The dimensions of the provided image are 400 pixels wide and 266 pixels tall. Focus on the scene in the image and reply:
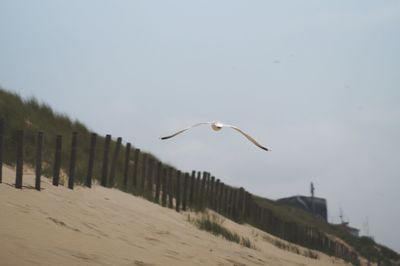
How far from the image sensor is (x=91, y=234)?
20.2 ft

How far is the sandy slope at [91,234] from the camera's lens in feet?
15.9

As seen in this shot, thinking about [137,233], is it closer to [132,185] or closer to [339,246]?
[132,185]

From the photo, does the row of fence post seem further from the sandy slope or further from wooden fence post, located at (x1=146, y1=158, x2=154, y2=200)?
the sandy slope

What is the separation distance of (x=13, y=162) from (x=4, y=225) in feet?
15.4

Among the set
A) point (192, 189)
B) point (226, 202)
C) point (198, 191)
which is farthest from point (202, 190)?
point (226, 202)

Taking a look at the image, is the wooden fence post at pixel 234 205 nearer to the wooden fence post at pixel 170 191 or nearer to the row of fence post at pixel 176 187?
the row of fence post at pixel 176 187

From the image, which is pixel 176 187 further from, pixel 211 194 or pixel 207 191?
pixel 211 194

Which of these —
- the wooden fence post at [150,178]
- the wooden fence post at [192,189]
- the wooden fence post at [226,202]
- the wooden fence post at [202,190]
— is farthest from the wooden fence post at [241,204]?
the wooden fence post at [150,178]

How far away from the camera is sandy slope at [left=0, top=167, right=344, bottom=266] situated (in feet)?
15.9

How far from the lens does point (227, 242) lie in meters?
9.87

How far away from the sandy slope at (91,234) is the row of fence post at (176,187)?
17.2 inches

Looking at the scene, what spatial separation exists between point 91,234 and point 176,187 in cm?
753

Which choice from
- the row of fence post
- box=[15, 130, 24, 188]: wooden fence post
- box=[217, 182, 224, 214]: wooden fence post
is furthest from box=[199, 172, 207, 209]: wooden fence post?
box=[15, 130, 24, 188]: wooden fence post

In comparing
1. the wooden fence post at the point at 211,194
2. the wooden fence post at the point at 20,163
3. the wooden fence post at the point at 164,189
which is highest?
the wooden fence post at the point at 211,194
